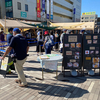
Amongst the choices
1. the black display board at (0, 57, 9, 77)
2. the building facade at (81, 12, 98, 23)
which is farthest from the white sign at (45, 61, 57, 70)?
the building facade at (81, 12, 98, 23)

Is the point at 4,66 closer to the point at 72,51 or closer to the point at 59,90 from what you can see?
the point at 59,90

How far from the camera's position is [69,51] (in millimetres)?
4566

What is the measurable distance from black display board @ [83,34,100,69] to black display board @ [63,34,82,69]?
20 cm

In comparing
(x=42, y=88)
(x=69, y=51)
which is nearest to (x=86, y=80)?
(x=69, y=51)

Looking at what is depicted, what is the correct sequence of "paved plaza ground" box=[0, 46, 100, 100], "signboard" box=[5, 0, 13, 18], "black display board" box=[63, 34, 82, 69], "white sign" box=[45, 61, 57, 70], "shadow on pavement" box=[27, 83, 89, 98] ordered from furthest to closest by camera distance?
1. "signboard" box=[5, 0, 13, 18]
2. "black display board" box=[63, 34, 82, 69]
3. "white sign" box=[45, 61, 57, 70]
4. "shadow on pavement" box=[27, 83, 89, 98]
5. "paved plaza ground" box=[0, 46, 100, 100]

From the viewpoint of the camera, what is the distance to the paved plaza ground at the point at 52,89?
128 inches

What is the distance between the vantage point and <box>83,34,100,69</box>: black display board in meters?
4.54

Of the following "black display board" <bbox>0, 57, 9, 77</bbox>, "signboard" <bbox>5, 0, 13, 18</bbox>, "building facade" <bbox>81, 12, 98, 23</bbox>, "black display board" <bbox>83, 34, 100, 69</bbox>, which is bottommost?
"black display board" <bbox>0, 57, 9, 77</bbox>

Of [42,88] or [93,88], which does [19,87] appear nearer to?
[42,88]

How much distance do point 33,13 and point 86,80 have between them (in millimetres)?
26658

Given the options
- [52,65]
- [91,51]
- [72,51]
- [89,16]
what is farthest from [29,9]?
[89,16]

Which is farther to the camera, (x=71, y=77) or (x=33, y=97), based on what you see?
(x=71, y=77)

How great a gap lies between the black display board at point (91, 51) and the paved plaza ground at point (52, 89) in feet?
1.84

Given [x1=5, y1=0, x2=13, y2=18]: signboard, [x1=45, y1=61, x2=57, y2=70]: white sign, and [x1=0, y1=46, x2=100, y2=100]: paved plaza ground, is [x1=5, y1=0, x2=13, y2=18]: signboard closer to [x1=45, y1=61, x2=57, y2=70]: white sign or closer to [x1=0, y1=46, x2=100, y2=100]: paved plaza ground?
[x1=0, y1=46, x2=100, y2=100]: paved plaza ground
